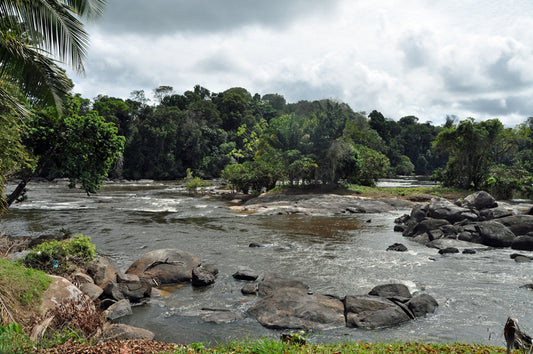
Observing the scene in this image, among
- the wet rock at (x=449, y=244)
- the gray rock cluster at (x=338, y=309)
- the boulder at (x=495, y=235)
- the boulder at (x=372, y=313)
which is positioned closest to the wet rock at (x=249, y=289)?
the gray rock cluster at (x=338, y=309)

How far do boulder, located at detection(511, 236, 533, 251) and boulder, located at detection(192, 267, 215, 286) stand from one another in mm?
13943

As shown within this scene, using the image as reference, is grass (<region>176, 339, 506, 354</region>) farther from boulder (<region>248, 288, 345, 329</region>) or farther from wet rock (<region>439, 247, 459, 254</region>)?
wet rock (<region>439, 247, 459, 254</region>)

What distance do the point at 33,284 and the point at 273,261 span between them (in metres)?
8.76

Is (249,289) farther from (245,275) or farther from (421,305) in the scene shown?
(421,305)

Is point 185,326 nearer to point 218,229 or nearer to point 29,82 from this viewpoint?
point 29,82

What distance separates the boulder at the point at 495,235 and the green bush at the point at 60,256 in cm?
1712

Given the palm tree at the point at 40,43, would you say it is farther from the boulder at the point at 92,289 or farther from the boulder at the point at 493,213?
the boulder at the point at 493,213

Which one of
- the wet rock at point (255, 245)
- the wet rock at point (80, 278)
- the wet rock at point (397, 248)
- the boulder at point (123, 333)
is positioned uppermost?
the wet rock at point (80, 278)

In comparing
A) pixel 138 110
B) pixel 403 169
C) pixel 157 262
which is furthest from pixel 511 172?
pixel 138 110

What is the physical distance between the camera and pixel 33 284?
22.4 ft

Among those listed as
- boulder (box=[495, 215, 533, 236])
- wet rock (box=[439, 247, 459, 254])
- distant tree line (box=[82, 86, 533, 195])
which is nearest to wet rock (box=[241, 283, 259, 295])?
wet rock (box=[439, 247, 459, 254])

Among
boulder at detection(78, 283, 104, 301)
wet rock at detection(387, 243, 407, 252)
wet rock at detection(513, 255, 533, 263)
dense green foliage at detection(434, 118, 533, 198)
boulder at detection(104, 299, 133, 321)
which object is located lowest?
wet rock at detection(387, 243, 407, 252)

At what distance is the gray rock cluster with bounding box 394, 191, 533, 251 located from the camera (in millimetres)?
16547

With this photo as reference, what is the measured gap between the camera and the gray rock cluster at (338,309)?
802 cm
